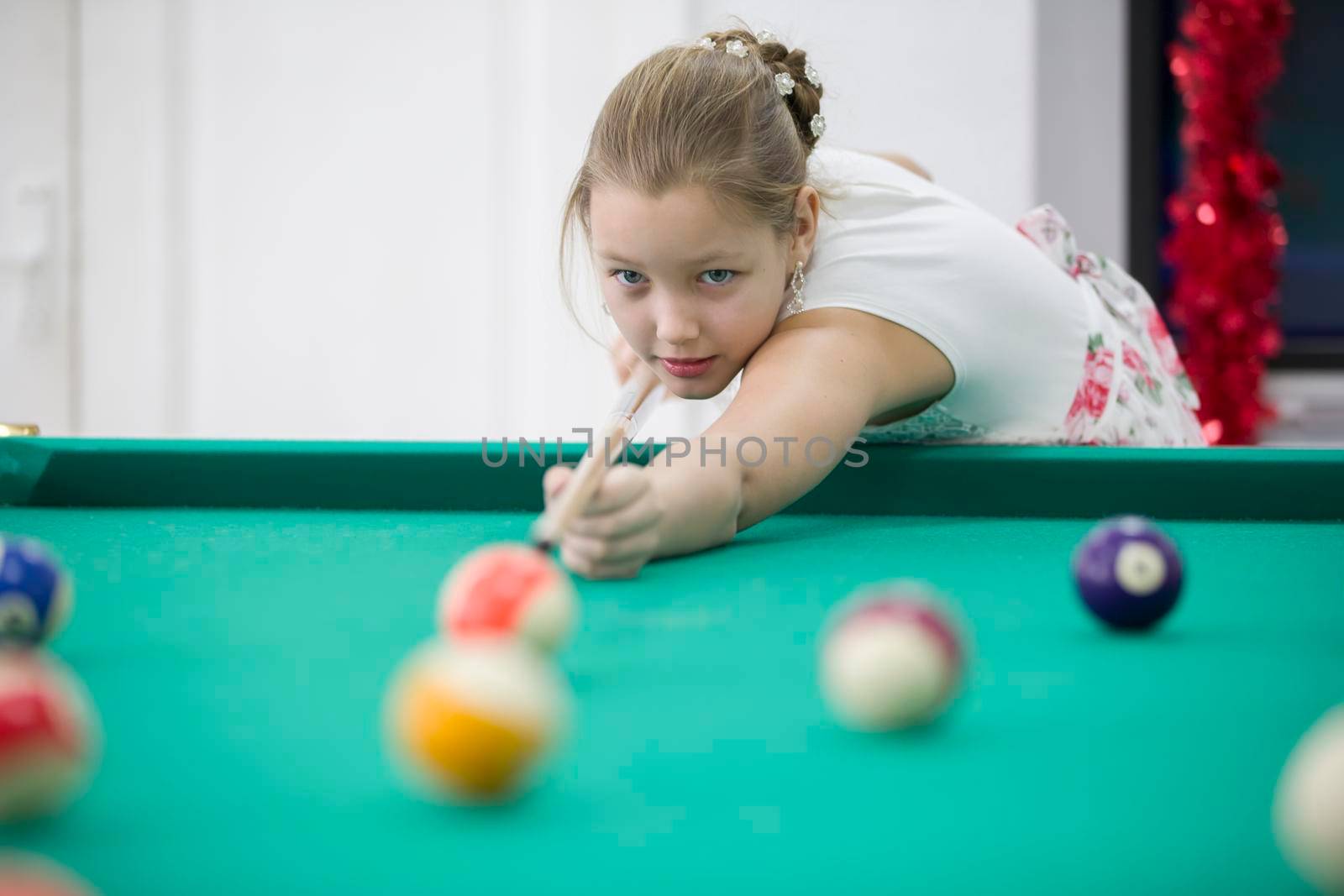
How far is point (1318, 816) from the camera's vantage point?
0.53 meters

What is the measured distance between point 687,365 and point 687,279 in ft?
0.51

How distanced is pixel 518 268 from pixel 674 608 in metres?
3.81

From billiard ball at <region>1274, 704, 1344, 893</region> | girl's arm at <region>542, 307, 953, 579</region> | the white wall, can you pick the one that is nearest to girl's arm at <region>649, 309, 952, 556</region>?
girl's arm at <region>542, 307, 953, 579</region>

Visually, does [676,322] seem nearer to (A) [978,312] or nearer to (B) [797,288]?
(B) [797,288]

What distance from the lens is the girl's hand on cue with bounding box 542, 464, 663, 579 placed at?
1.27 meters

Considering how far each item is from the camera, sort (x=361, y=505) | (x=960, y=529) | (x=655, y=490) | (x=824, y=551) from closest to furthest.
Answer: (x=655, y=490)
(x=824, y=551)
(x=960, y=529)
(x=361, y=505)

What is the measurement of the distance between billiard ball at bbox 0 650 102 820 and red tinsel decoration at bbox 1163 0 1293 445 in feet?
15.6

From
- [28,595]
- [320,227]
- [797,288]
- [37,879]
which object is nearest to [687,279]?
[797,288]

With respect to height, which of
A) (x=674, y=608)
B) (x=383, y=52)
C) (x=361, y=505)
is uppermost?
(x=383, y=52)

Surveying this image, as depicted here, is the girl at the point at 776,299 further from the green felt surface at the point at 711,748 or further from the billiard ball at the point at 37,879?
the billiard ball at the point at 37,879

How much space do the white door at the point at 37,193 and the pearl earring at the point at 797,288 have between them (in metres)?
3.93

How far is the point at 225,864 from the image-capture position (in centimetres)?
56

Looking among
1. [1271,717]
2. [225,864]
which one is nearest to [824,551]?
[1271,717]

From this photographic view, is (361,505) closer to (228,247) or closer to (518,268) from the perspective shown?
(518,268)
